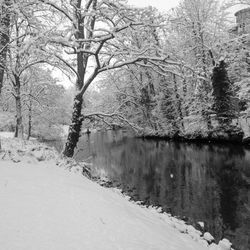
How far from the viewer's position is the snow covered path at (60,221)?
11.4 ft

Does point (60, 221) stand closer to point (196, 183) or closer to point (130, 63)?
point (130, 63)

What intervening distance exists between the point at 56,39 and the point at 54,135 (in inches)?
1274

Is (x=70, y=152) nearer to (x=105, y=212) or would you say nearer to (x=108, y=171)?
(x=105, y=212)

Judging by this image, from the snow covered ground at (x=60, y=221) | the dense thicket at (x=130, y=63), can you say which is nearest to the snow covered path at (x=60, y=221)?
the snow covered ground at (x=60, y=221)

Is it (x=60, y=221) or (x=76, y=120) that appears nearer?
(x=60, y=221)

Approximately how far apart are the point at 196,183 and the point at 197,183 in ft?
0.16

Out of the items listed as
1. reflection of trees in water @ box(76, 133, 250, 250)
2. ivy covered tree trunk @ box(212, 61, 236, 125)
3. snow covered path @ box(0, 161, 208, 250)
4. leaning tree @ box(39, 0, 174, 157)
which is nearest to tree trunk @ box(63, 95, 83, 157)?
leaning tree @ box(39, 0, 174, 157)

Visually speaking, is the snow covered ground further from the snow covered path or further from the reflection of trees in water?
the reflection of trees in water

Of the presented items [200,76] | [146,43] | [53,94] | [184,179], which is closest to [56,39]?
[146,43]

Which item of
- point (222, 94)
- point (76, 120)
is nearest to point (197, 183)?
point (76, 120)

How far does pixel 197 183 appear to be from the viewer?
43.8 ft

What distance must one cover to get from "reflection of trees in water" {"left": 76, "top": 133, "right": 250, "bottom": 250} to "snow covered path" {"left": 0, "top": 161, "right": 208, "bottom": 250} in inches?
175

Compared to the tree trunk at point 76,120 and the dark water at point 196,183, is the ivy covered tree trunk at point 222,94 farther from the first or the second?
the tree trunk at point 76,120

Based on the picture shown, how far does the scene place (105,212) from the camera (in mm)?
4824
